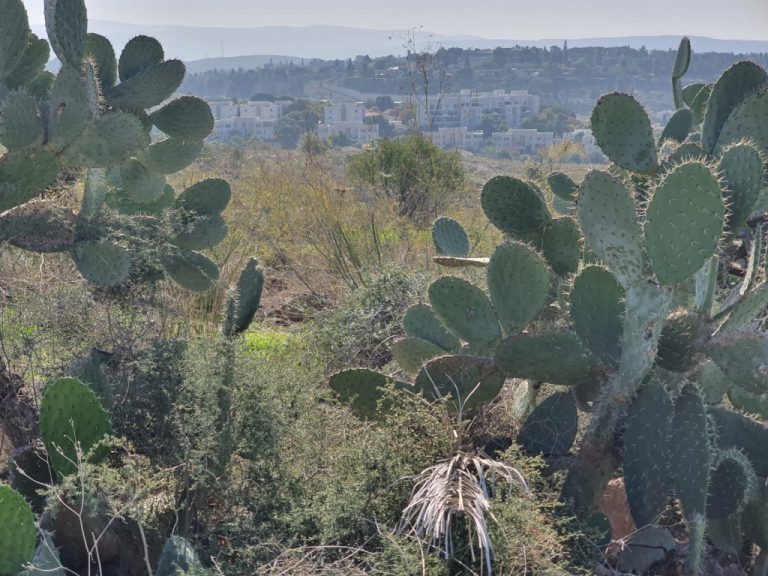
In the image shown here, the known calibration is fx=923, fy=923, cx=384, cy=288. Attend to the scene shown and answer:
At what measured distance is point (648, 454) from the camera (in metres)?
3.13

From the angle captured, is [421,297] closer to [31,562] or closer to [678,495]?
[678,495]

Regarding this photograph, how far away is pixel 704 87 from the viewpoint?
546cm

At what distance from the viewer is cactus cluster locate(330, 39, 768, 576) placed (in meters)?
3.05

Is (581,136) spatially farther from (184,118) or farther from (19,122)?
(19,122)

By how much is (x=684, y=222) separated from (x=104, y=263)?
8.27ft

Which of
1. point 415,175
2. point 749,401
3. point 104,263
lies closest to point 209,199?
point 104,263

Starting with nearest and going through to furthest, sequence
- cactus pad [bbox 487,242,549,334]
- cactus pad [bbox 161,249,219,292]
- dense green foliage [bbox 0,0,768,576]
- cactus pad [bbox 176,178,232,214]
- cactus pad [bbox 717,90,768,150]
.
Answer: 1. dense green foliage [bbox 0,0,768,576]
2. cactus pad [bbox 487,242,549,334]
3. cactus pad [bbox 717,90,768,150]
4. cactus pad [bbox 161,249,219,292]
5. cactus pad [bbox 176,178,232,214]

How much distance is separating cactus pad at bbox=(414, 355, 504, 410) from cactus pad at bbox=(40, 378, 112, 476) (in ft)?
3.89

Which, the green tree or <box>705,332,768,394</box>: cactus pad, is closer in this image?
<box>705,332,768,394</box>: cactus pad

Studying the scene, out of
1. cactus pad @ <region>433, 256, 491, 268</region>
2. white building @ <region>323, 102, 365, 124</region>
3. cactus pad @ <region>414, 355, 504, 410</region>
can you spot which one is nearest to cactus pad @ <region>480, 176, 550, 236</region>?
cactus pad @ <region>433, 256, 491, 268</region>

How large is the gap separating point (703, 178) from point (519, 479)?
3.70 ft

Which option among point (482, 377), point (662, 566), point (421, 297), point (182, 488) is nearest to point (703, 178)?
point (482, 377)

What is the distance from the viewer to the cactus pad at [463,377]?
3.52 meters

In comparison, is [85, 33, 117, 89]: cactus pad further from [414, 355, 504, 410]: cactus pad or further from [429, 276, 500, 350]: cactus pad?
[414, 355, 504, 410]: cactus pad
